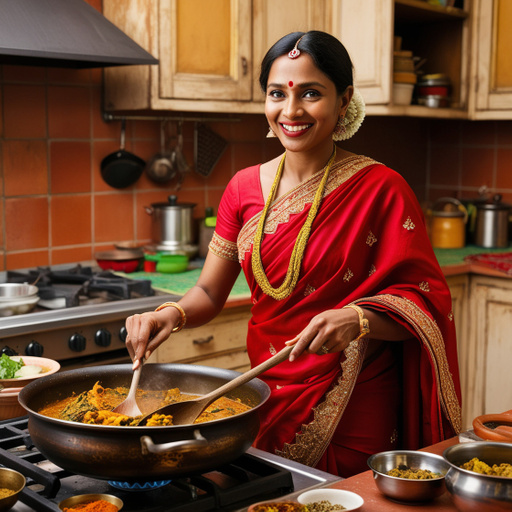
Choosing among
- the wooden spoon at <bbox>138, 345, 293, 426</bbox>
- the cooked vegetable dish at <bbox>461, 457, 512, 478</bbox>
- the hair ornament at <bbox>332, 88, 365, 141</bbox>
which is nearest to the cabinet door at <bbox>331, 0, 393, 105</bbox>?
the hair ornament at <bbox>332, 88, 365, 141</bbox>

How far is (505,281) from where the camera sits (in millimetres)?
3133

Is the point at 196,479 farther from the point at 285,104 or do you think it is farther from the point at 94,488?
the point at 285,104

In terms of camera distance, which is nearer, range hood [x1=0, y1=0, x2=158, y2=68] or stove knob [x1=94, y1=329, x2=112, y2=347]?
range hood [x1=0, y1=0, x2=158, y2=68]

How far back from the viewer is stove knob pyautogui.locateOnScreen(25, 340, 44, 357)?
2.18 meters

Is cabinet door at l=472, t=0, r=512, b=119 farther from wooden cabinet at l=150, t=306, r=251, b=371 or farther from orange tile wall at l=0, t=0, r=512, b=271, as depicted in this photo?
wooden cabinet at l=150, t=306, r=251, b=371

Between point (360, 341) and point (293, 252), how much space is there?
0.78ft

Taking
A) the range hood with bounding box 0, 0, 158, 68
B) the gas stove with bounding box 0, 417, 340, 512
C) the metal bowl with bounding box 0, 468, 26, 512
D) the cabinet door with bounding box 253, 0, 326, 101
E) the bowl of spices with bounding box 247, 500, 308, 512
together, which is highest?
the cabinet door with bounding box 253, 0, 326, 101

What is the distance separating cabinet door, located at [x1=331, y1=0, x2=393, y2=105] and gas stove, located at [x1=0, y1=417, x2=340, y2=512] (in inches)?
88.8

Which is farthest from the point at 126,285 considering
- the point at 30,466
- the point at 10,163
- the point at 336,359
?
the point at 30,466

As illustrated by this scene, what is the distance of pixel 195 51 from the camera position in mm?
2785

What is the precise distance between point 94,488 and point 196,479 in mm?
150

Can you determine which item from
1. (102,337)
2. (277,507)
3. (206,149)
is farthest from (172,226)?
(277,507)

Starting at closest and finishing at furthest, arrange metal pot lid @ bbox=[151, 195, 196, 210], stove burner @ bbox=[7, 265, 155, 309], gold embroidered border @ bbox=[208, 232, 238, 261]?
gold embroidered border @ bbox=[208, 232, 238, 261] < stove burner @ bbox=[7, 265, 155, 309] < metal pot lid @ bbox=[151, 195, 196, 210]

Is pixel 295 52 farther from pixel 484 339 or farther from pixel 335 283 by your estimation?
pixel 484 339
